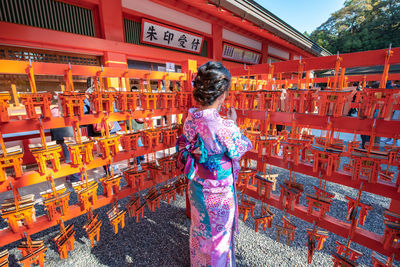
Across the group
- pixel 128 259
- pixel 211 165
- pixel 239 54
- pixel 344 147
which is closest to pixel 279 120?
pixel 344 147

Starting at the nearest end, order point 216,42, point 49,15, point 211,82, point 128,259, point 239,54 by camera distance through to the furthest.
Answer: point 211,82 → point 128,259 → point 49,15 → point 216,42 → point 239,54

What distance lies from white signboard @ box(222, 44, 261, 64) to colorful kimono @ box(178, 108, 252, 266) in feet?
24.9

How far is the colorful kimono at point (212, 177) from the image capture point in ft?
4.51

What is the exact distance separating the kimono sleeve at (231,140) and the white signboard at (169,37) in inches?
205

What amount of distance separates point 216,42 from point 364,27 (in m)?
21.9

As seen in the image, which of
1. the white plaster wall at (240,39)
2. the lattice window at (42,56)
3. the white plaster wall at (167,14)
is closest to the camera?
the lattice window at (42,56)

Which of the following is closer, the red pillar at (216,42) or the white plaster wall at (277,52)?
the red pillar at (216,42)

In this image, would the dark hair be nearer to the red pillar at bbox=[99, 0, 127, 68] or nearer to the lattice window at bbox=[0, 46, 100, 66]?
the red pillar at bbox=[99, 0, 127, 68]

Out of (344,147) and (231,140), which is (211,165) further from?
(344,147)

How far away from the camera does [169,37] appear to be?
19.2 ft

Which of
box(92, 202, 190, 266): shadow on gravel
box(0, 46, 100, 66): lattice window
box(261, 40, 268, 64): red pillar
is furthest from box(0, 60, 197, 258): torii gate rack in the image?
box(261, 40, 268, 64): red pillar

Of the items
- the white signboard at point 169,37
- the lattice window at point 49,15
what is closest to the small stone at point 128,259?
the lattice window at point 49,15

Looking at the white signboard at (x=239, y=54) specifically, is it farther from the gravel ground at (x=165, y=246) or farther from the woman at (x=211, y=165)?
the woman at (x=211, y=165)

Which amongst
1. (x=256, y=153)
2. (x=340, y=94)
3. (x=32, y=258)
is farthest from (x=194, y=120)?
(x=32, y=258)
